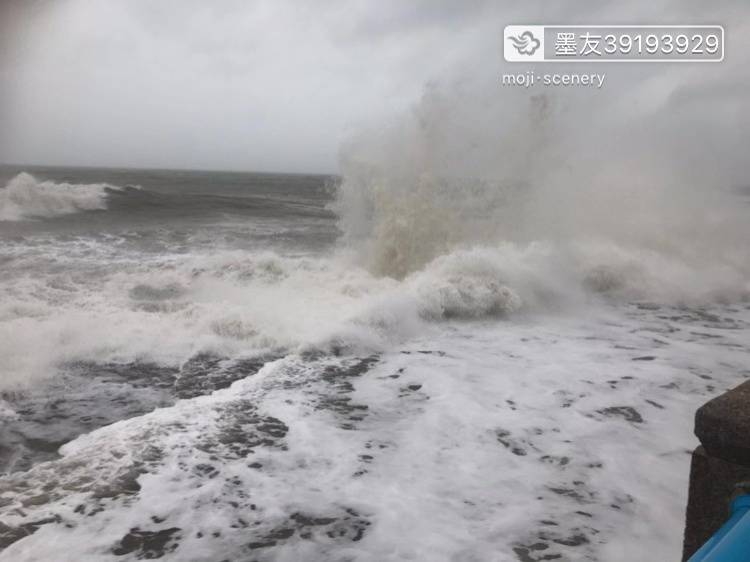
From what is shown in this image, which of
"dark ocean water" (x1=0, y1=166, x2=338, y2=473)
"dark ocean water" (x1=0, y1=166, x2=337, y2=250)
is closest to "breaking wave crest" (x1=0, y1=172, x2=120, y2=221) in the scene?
"dark ocean water" (x1=0, y1=166, x2=338, y2=473)

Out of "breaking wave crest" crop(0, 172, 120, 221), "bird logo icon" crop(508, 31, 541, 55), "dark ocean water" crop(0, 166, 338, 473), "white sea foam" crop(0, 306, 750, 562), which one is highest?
"bird logo icon" crop(508, 31, 541, 55)

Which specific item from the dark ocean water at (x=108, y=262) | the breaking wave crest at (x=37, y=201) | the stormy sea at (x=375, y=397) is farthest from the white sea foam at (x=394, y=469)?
the breaking wave crest at (x=37, y=201)

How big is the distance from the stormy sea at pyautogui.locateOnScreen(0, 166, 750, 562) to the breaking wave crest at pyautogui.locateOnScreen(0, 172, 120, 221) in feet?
32.8

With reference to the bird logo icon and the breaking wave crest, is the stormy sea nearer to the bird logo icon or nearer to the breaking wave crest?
the bird logo icon

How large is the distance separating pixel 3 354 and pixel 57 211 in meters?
18.3

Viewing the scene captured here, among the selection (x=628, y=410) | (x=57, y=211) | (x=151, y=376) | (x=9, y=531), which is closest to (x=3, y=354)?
(x=151, y=376)

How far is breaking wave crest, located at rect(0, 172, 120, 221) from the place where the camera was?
1908 centimetres

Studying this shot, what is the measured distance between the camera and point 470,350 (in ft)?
18.9

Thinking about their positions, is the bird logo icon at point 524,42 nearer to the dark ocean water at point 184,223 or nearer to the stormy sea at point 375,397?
the stormy sea at point 375,397

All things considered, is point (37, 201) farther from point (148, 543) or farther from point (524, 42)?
point (148, 543)

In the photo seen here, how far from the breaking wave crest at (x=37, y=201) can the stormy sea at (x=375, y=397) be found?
10.0 metres

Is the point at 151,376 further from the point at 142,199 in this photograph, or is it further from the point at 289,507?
the point at 142,199

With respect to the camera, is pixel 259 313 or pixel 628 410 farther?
pixel 259 313

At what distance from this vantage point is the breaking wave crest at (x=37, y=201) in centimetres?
1908
